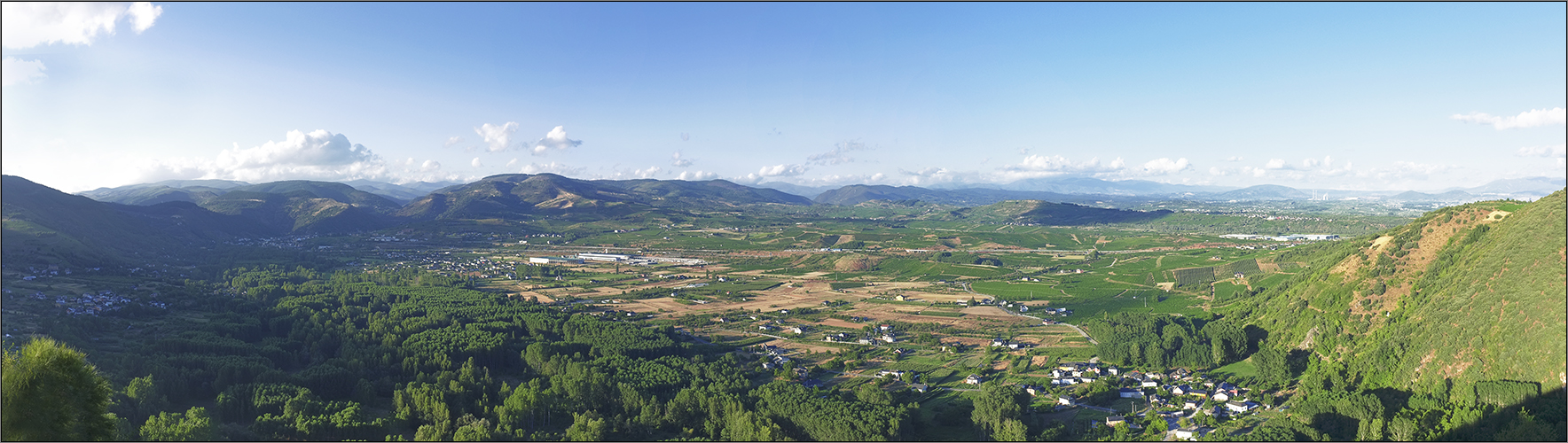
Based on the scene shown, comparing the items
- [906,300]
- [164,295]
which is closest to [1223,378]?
[906,300]

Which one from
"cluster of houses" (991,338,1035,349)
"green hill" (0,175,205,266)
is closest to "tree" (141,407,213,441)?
"cluster of houses" (991,338,1035,349)

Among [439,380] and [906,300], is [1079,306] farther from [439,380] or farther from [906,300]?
[439,380]

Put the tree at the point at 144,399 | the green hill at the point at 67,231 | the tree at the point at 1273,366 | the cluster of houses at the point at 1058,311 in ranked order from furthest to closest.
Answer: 1. the green hill at the point at 67,231
2. the cluster of houses at the point at 1058,311
3. the tree at the point at 1273,366
4. the tree at the point at 144,399

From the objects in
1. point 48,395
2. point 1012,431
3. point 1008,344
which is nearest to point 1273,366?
point 1008,344

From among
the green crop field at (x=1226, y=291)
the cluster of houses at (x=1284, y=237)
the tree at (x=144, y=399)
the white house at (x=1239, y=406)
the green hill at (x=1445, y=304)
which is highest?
the green hill at (x=1445, y=304)

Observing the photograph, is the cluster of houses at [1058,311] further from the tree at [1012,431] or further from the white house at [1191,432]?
the tree at [1012,431]

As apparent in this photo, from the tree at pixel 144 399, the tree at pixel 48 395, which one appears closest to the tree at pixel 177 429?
the tree at pixel 144 399

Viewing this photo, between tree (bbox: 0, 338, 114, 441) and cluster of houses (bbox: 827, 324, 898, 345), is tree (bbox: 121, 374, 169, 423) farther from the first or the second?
cluster of houses (bbox: 827, 324, 898, 345)
